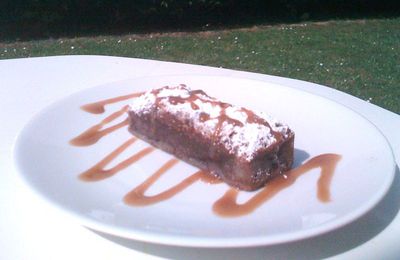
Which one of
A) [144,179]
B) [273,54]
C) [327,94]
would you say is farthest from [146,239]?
[273,54]

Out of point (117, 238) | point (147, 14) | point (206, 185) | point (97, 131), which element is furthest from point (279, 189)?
point (147, 14)

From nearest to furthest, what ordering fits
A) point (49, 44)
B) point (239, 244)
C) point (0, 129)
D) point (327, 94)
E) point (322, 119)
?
1. point (239, 244)
2. point (322, 119)
3. point (0, 129)
4. point (327, 94)
5. point (49, 44)

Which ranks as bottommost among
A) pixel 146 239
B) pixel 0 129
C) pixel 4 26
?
pixel 4 26

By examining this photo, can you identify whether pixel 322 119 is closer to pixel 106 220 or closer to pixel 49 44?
pixel 106 220

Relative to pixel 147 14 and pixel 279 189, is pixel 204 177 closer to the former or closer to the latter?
pixel 279 189

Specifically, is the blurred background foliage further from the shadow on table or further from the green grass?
the shadow on table

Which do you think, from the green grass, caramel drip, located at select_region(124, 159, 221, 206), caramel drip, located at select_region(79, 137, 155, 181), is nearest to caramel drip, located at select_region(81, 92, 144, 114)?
caramel drip, located at select_region(79, 137, 155, 181)

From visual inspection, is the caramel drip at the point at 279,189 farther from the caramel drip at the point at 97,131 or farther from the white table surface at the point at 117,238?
the caramel drip at the point at 97,131
